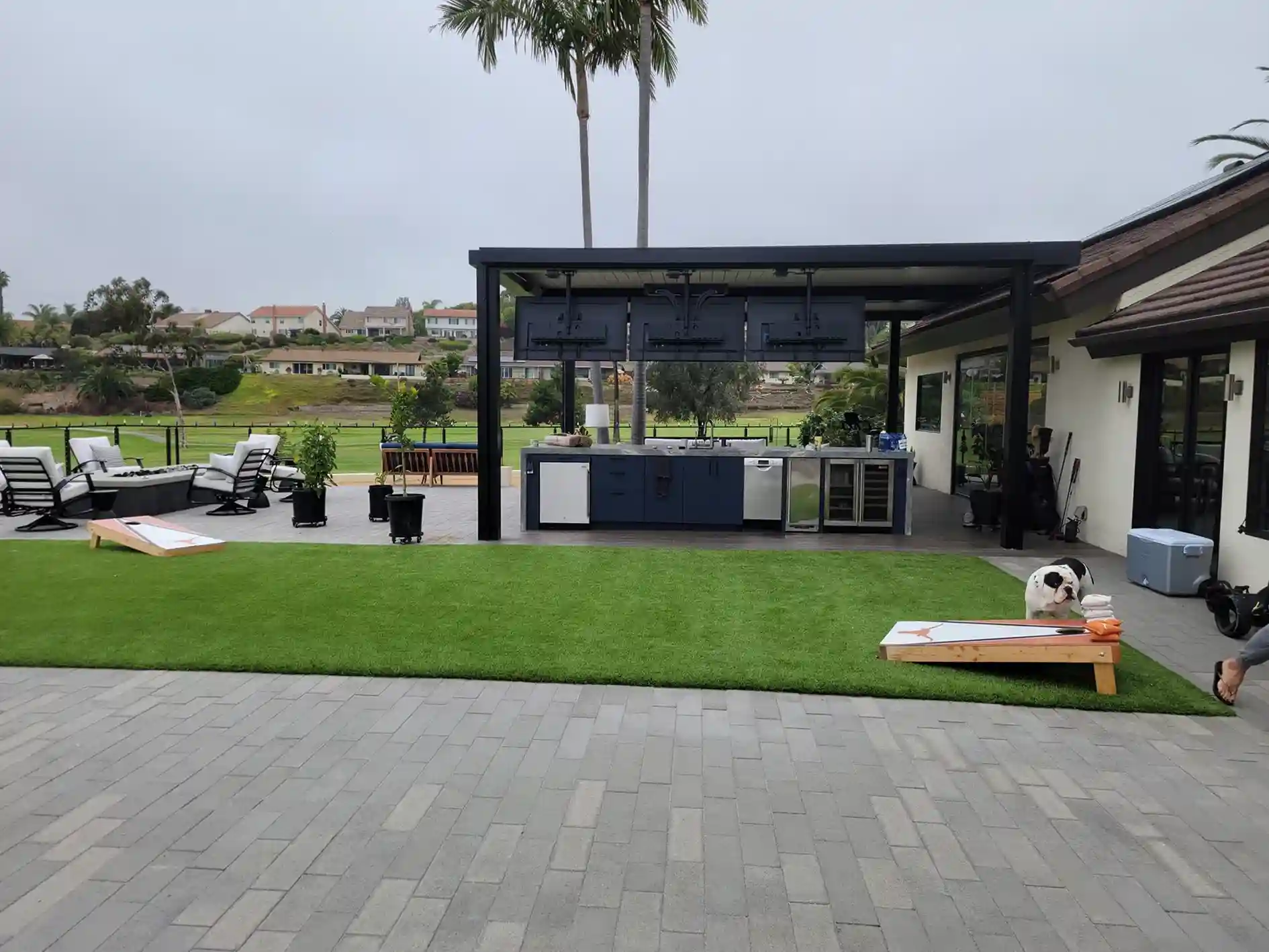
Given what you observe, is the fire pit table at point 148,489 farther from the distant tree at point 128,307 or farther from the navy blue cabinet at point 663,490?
the distant tree at point 128,307

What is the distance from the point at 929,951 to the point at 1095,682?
292 centimetres

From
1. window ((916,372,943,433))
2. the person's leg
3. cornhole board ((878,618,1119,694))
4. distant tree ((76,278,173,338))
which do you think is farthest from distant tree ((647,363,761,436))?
distant tree ((76,278,173,338))

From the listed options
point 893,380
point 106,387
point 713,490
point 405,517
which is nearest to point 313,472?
point 405,517

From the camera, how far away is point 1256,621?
5.95m

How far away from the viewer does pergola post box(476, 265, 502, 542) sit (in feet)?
32.0

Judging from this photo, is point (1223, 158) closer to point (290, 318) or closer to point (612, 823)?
point (612, 823)

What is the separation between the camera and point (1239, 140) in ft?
72.2

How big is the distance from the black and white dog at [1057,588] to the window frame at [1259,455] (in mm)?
2319

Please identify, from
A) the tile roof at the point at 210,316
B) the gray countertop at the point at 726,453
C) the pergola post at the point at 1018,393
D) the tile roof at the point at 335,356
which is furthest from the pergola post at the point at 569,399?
the tile roof at the point at 210,316

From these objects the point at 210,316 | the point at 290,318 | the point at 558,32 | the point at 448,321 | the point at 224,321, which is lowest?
the point at 558,32

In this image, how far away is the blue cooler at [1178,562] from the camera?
719 cm

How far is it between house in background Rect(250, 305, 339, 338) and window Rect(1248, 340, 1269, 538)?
99.8 m

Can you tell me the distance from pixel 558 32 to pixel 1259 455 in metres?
15.9

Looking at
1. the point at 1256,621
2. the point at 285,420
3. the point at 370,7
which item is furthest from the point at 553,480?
the point at 285,420
